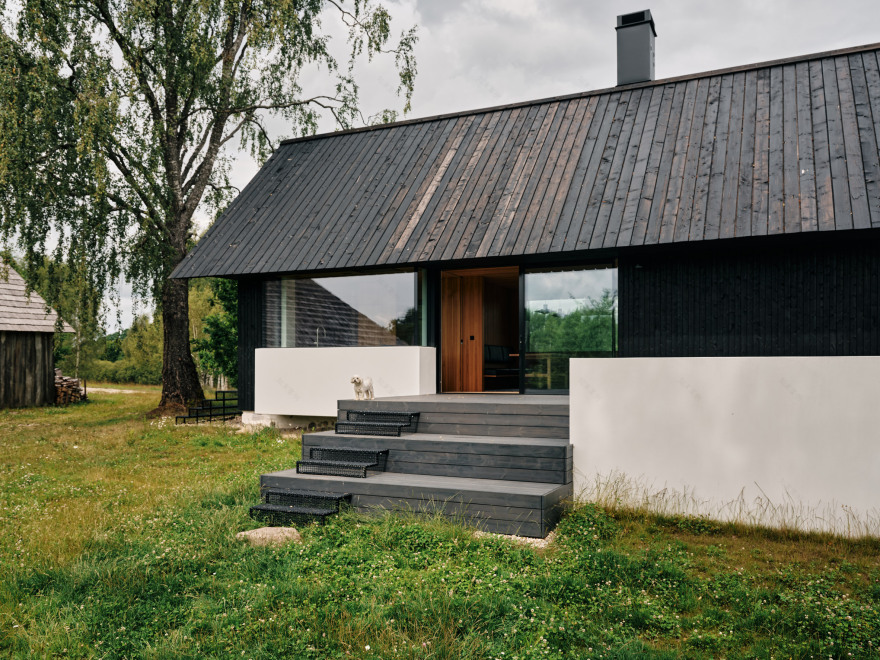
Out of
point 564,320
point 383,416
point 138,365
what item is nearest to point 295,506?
point 383,416

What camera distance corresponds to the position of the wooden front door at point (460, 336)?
11055 mm

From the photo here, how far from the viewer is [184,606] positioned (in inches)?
164

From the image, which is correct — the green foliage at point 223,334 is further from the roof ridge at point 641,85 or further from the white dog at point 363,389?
the white dog at point 363,389

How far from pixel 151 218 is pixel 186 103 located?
270cm

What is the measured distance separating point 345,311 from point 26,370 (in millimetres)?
13871

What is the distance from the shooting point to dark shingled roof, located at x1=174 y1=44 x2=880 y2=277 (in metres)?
8.23

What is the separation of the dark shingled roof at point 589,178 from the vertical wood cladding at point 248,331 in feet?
2.65

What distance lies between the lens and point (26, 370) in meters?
Result: 19.7

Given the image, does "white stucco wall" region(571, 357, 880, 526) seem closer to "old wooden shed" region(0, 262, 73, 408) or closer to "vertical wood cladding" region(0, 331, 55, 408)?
"old wooden shed" region(0, 262, 73, 408)

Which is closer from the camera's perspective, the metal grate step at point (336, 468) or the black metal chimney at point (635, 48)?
the metal grate step at point (336, 468)

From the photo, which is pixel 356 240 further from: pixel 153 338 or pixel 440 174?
pixel 153 338

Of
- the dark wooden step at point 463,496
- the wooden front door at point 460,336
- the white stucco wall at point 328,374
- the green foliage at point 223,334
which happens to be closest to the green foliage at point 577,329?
the wooden front door at point 460,336

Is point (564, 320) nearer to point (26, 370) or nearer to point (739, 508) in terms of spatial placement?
point (739, 508)

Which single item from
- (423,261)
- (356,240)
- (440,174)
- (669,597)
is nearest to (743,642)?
(669,597)
